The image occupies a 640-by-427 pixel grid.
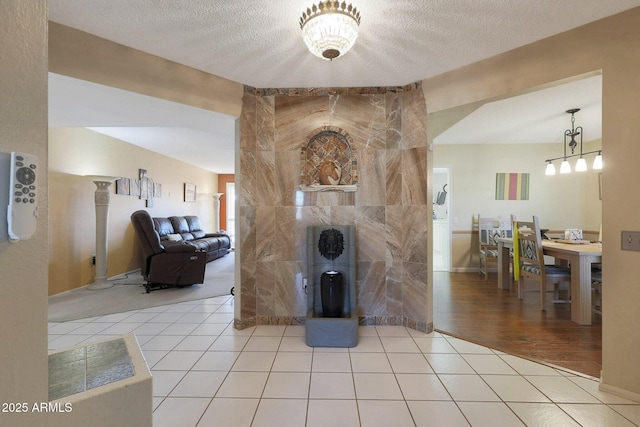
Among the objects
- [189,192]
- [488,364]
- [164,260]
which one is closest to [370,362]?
[488,364]

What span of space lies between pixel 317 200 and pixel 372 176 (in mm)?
623

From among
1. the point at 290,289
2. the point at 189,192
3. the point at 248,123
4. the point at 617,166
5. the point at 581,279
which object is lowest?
the point at 290,289

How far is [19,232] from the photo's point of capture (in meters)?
0.64

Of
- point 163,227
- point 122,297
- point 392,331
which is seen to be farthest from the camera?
point 163,227

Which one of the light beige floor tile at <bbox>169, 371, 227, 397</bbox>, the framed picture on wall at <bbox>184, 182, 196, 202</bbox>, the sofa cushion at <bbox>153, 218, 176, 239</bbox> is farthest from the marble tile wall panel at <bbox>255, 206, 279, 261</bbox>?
the framed picture on wall at <bbox>184, 182, 196, 202</bbox>

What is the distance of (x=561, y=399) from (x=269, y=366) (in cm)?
196

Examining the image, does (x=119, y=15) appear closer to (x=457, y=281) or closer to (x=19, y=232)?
(x=19, y=232)

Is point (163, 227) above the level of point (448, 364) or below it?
above

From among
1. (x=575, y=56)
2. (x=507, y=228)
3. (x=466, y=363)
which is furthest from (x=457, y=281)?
(x=575, y=56)

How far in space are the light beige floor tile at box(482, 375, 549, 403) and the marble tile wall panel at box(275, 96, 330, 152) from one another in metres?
2.53

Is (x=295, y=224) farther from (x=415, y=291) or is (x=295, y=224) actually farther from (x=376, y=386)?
(x=376, y=386)

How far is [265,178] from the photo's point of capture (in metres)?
2.75

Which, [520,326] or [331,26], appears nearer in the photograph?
[331,26]

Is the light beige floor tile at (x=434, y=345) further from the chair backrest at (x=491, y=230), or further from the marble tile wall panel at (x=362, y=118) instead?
the chair backrest at (x=491, y=230)
